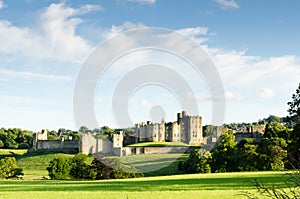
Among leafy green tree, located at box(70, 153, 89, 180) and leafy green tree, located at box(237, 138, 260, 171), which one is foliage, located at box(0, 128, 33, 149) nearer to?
leafy green tree, located at box(70, 153, 89, 180)

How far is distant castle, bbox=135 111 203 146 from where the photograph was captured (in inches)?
3890

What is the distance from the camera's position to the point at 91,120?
24047 millimetres

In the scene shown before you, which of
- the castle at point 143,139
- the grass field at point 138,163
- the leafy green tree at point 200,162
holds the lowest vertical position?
the grass field at point 138,163

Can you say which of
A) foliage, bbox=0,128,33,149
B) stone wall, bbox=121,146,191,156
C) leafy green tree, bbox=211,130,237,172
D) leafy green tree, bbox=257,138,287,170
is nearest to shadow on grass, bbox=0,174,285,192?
leafy green tree, bbox=257,138,287,170

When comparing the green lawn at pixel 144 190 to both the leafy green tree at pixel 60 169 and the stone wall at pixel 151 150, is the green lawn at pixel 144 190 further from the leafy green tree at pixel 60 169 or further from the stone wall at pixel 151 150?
the stone wall at pixel 151 150

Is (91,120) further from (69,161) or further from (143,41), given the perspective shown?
(69,161)

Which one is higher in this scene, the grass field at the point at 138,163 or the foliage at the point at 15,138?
the foliage at the point at 15,138

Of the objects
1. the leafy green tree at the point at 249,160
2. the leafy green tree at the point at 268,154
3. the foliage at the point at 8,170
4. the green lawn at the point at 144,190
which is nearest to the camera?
the green lawn at the point at 144,190

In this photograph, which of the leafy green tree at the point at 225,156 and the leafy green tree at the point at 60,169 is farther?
the leafy green tree at the point at 60,169

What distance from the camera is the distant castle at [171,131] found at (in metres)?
98.8

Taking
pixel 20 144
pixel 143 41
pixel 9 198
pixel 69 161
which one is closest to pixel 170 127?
pixel 20 144

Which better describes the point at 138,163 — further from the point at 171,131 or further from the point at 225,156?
the point at 171,131

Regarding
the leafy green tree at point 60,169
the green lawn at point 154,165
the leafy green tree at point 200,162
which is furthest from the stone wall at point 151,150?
the leafy green tree at point 60,169

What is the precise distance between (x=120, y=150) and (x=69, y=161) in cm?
3129
